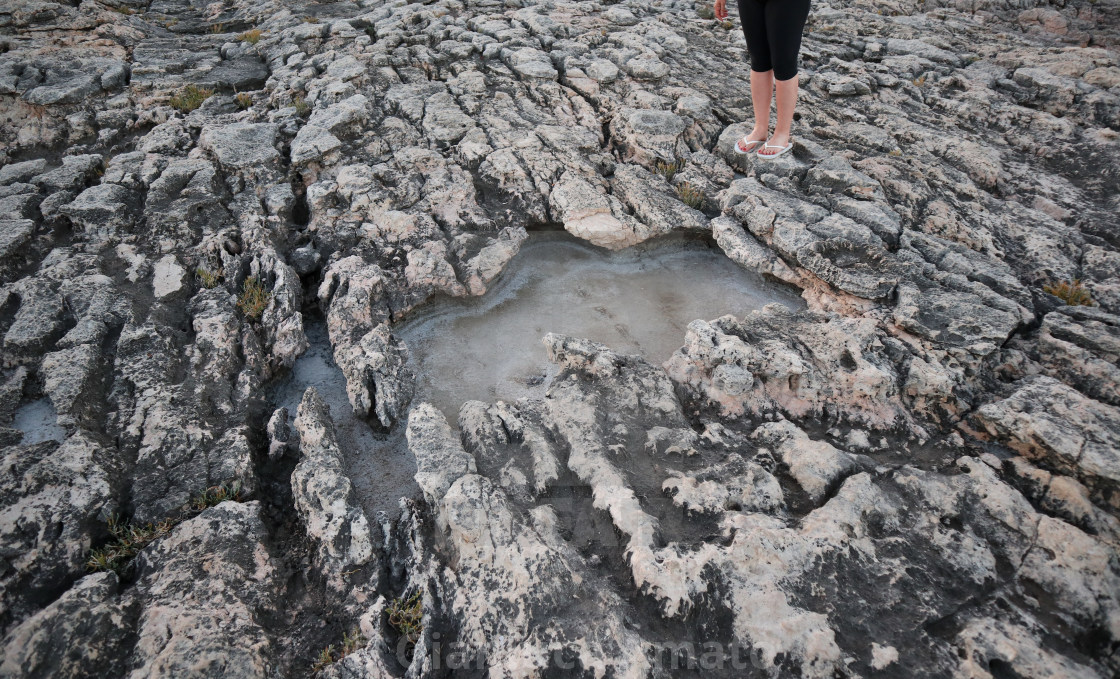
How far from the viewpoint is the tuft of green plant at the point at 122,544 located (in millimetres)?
3900

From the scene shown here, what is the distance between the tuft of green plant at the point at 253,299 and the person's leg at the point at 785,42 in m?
5.70

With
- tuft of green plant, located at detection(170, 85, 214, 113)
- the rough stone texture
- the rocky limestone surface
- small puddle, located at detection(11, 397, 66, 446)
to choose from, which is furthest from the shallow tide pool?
tuft of green plant, located at detection(170, 85, 214, 113)

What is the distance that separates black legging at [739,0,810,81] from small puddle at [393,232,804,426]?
1983 mm

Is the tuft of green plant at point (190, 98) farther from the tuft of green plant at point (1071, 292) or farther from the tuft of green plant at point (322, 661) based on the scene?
the tuft of green plant at point (1071, 292)

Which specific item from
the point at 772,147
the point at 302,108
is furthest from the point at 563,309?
the point at 302,108

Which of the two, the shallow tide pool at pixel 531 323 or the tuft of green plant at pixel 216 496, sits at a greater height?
the tuft of green plant at pixel 216 496

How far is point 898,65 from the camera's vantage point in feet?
29.5

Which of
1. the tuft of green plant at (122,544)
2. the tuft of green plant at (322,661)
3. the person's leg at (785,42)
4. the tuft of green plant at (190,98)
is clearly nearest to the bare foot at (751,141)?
the person's leg at (785,42)

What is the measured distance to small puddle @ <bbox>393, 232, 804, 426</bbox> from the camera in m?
5.47

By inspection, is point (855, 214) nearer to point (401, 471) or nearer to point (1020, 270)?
point (1020, 270)

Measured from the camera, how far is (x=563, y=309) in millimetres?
6094

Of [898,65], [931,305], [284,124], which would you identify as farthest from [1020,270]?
[284,124]

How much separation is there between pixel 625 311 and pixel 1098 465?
→ 3.79m

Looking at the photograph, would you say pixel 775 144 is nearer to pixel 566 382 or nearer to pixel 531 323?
pixel 531 323
